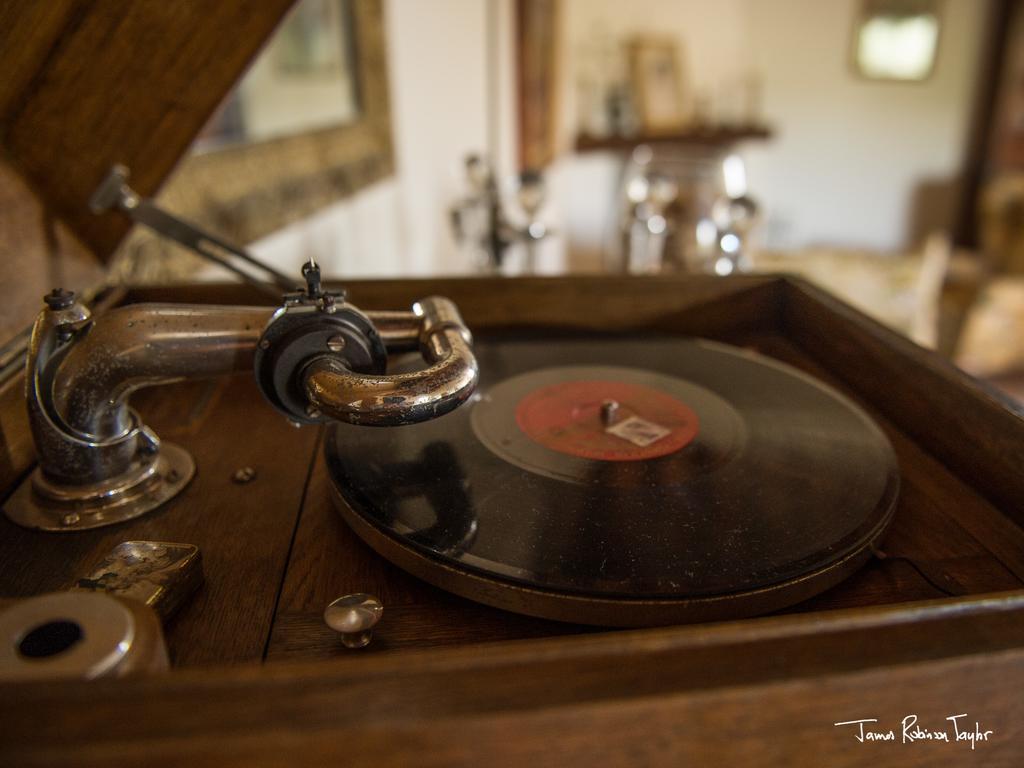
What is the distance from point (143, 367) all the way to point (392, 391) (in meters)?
0.22

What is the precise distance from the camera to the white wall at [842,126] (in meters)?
4.90

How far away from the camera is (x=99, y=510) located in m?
0.63

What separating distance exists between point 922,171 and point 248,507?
5.65 meters

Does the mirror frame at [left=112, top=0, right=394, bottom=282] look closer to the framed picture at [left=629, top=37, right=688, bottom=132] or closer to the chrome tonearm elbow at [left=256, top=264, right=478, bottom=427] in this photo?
the chrome tonearm elbow at [left=256, top=264, right=478, bottom=427]

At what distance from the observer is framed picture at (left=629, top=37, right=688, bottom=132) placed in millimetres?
4727

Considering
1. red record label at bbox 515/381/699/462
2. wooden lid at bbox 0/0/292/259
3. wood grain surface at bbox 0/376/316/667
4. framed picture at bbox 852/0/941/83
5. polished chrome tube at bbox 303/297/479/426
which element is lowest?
wood grain surface at bbox 0/376/316/667

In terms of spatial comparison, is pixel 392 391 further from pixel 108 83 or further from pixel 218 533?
pixel 108 83

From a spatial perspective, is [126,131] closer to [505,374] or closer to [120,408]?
[120,408]

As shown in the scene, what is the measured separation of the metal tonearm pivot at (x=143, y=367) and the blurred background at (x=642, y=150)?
327mm

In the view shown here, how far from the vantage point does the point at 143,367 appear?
23.7 inches

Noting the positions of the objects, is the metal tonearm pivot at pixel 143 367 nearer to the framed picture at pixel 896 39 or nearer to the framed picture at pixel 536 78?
the framed picture at pixel 536 78

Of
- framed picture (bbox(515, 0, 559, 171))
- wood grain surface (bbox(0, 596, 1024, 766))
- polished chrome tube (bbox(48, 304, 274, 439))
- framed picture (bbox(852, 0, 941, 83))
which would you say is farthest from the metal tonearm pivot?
framed picture (bbox(852, 0, 941, 83))

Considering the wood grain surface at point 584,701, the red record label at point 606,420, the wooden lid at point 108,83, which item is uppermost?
the wooden lid at point 108,83

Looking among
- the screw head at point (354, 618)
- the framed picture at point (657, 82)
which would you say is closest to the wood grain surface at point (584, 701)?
the screw head at point (354, 618)
